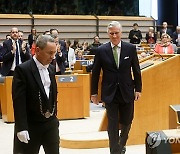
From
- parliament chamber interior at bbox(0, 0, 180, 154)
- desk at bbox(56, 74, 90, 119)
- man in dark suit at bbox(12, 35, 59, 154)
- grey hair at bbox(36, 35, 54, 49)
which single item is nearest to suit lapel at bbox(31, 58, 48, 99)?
man in dark suit at bbox(12, 35, 59, 154)

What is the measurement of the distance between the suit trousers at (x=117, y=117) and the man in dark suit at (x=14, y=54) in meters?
3.20

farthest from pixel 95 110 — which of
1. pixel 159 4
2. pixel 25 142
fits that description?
pixel 159 4

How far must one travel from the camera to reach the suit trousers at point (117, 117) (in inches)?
169

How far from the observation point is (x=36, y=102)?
3.10 meters

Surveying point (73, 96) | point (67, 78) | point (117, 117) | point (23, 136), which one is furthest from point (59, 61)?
point (23, 136)

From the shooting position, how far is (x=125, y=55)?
4309mm

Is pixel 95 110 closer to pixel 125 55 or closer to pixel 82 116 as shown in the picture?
pixel 82 116

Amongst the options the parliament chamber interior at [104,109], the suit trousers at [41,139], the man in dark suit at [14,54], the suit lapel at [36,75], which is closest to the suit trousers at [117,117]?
the parliament chamber interior at [104,109]

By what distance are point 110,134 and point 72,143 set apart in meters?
1.07

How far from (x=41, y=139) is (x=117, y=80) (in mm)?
1318

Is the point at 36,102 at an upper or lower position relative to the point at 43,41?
lower

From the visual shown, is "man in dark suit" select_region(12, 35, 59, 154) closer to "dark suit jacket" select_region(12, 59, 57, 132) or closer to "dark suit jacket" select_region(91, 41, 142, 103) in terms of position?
"dark suit jacket" select_region(12, 59, 57, 132)

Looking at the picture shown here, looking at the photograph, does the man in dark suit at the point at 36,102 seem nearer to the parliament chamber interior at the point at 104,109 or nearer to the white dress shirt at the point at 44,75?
the white dress shirt at the point at 44,75

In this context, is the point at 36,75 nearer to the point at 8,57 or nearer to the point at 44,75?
the point at 44,75
